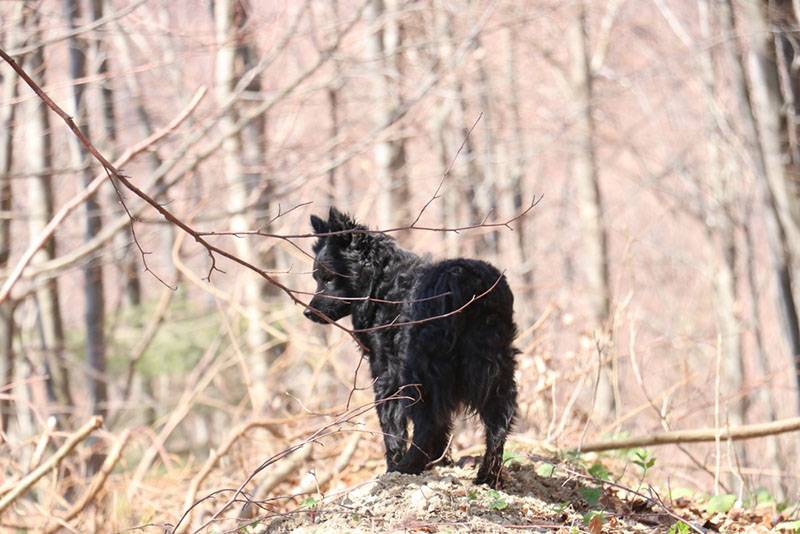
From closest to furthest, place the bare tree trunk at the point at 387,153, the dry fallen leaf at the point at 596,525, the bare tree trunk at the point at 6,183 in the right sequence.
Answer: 1. the dry fallen leaf at the point at 596,525
2. the bare tree trunk at the point at 6,183
3. the bare tree trunk at the point at 387,153

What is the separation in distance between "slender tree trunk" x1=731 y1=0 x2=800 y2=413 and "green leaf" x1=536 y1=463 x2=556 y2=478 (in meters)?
4.98

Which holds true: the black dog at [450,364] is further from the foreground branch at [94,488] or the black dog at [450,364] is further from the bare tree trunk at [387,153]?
the bare tree trunk at [387,153]

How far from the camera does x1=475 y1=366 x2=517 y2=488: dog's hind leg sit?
13.8 feet

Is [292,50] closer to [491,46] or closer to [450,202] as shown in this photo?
[450,202]

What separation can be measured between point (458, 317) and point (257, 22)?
5613mm

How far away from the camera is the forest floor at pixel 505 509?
376 cm

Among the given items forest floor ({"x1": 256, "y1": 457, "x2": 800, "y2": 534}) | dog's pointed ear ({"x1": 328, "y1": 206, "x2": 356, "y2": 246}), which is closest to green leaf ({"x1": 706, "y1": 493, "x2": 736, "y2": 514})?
forest floor ({"x1": 256, "y1": 457, "x2": 800, "y2": 534})

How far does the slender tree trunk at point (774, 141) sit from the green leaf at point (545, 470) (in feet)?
16.3

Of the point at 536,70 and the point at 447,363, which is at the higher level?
the point at 536,70

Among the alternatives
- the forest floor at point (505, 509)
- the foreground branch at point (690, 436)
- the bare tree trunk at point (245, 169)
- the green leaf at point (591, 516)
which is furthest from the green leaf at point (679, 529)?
the bare tree trunk at point (245, 169)

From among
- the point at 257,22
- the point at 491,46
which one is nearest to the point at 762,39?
the point at 257,22

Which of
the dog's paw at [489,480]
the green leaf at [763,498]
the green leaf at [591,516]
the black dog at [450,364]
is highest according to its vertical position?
the black dog at [450,364]

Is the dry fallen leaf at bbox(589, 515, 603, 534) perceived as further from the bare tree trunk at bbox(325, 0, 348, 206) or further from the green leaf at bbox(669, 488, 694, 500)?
the bare tree trunk at bbox(325, 0, 348, 206)

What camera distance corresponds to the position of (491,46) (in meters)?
20.3
